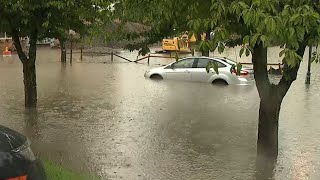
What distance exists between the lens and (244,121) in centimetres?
1260

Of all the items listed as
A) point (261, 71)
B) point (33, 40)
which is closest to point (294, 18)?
point (261, 71)

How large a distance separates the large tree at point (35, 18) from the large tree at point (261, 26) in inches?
137

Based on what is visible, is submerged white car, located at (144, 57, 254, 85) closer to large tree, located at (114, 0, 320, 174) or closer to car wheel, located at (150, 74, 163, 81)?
car wheel, located at (150, 74, 163, 81)

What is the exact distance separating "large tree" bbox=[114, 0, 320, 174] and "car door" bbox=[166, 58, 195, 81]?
A: 1297 cm

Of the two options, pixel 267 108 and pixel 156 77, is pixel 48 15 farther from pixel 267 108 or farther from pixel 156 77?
pixel 156 77

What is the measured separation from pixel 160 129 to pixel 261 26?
7560 mm

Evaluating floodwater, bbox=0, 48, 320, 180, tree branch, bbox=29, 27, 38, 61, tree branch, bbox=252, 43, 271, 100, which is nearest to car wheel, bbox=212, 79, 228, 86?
floodwater, bbox=0, 48, 320, 180

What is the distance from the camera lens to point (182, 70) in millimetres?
21828

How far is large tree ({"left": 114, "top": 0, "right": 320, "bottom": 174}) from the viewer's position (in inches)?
163

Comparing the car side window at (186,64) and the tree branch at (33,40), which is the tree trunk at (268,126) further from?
the car side window at (186,64)

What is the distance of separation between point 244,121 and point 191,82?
344 inches

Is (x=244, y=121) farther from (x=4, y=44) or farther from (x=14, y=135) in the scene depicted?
(x=4, y=44)

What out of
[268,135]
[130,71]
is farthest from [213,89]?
[268,135]

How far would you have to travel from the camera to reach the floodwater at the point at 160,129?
8.25 m
